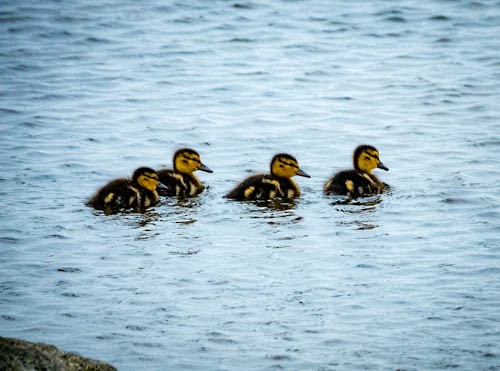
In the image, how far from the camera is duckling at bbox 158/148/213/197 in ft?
31.7

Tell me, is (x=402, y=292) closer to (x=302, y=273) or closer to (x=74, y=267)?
(x=302, y=273)

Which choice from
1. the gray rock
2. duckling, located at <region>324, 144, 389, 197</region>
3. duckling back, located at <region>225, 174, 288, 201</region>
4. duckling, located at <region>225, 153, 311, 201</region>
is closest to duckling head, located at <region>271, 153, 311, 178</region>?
duckling, located at <region>225, 153, 311, 201</region>

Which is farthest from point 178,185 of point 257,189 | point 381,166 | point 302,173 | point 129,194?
point 381,166

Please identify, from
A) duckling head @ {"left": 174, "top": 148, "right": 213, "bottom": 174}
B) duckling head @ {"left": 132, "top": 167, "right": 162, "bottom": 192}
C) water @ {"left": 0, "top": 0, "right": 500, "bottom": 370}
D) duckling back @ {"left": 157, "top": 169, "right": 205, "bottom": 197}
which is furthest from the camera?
duckling head @ {"left": 174, "top": 148, "right": 213, "bottom": 174}

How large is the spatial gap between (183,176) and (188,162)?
0.16 metres

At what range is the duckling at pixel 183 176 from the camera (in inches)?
380

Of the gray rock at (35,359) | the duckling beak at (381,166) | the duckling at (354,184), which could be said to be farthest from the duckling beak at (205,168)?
the gray rock at (35,359)

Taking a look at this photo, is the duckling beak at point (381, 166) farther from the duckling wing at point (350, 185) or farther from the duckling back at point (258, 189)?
the duckling back at point (258, 189)

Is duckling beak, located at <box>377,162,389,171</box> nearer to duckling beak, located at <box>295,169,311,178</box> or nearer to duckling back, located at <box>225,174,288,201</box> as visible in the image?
duckling beak, located at <box>295,169,311,178</box>

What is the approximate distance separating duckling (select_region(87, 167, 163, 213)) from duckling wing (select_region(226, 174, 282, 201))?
0.64 m

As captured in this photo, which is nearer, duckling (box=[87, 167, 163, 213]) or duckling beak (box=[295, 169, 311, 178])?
duckling (box=[87, 167, 163, 213])

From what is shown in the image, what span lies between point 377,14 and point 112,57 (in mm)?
4380

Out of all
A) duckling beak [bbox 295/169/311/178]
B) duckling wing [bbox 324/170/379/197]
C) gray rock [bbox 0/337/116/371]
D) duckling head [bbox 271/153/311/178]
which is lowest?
gray rock [bbox 0/337/116/371]

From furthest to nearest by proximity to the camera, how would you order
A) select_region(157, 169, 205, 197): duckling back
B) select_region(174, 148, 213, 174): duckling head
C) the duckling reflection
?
select_region(174, 148, 213, 174): duckling head < select_region(157, 169, 205, 197): duckling back < the duckling reflection
